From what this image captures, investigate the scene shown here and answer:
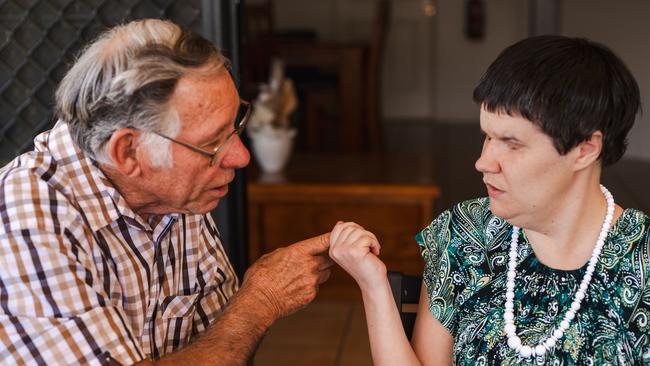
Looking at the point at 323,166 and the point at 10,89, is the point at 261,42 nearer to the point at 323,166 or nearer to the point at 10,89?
the point at 323,166

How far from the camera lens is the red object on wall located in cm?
812

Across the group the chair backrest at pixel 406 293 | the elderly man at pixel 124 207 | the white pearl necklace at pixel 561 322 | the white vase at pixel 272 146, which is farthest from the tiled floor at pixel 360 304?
the white pearl necklace at pixel 561 322

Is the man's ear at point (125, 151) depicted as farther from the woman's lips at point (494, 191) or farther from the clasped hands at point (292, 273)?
the woman's lips at point (494, 191)

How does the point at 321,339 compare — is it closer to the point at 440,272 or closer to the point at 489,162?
the point at 440,272

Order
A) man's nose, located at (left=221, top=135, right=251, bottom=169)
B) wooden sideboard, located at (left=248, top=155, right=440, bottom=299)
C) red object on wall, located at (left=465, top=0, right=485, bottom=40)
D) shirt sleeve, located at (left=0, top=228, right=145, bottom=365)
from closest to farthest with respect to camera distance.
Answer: shirt sleeve, located at (left=0, top=228, right=145, bottom=365), man's nose, located at (left=221, top=135, right=251, bottom=169), wooden sideboard, located at (left=248, top=155, right=440, bottom=299), red object on wall, located at (left=465, top=0, right=485, bottom=40)

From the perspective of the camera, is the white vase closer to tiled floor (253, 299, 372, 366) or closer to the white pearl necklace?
tiled floor (253, 299, 372, 366)

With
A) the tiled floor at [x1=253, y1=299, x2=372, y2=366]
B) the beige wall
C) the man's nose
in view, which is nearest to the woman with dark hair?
the man's nose

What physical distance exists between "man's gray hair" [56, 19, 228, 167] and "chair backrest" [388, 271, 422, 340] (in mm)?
490

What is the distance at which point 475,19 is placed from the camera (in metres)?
8.16

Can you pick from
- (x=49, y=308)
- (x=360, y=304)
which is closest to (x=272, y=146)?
(x=360, y=304)

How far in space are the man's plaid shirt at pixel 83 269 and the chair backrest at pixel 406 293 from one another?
386 millimetres

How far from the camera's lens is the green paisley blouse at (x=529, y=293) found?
1.53 meters

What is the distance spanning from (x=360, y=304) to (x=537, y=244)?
8.73 ft

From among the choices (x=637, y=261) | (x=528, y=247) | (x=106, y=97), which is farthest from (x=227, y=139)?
(x=637, y=261)
